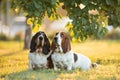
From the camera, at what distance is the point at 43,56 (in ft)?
46.6

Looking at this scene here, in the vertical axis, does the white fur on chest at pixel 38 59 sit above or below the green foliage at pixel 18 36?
below

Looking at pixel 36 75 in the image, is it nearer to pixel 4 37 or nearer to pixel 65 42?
pixel 65 42

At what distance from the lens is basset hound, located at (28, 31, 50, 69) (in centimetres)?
1408

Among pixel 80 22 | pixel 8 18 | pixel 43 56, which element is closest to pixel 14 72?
pixel 43 56

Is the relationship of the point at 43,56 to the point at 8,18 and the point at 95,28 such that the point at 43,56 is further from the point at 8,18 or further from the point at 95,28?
the point at 8,18

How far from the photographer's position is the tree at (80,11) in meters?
14.1

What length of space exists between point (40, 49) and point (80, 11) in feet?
4.91

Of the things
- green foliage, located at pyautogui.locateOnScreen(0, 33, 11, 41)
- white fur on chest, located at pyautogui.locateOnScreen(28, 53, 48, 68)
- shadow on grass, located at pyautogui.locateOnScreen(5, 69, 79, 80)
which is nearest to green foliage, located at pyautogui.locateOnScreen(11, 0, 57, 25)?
white fur on chest, located at pyautogui.locateOnScreen(28, 53, 48, 68)

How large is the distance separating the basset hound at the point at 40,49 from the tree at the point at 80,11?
598mm

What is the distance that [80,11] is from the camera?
14.5 metres

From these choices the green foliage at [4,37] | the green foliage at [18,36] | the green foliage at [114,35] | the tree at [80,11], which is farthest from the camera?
the green foliage at [4,37]

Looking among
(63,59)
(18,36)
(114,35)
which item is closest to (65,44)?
(63,59)

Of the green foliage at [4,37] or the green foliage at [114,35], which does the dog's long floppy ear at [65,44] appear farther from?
the green foliage at [4,37]

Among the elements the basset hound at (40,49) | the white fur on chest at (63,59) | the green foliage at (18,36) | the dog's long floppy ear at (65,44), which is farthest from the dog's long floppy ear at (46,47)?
the green foliage at (18,36)
